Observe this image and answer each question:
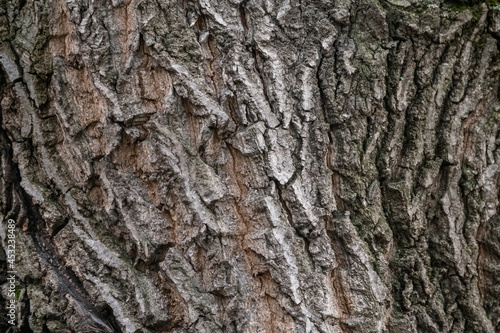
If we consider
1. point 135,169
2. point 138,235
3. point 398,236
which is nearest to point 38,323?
point 138,235

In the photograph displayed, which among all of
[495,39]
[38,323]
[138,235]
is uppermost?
[495,39]

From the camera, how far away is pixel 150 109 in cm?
164

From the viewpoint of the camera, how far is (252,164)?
1.60 metres

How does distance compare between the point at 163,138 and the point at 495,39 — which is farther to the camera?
the point at 495,39

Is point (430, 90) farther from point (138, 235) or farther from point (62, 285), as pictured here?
point (62, 285)

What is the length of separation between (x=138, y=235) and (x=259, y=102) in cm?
74

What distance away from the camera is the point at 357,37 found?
1.69 metres

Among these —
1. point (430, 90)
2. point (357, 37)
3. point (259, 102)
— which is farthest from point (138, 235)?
point (430, 90)

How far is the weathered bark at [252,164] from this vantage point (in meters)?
1.61

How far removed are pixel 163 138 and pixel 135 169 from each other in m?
0.20

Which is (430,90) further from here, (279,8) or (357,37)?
(279,8)

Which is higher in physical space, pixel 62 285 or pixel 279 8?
pixel 279 8

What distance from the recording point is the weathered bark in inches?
63.2

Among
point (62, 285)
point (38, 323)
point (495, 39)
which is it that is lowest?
point (38, 323)
